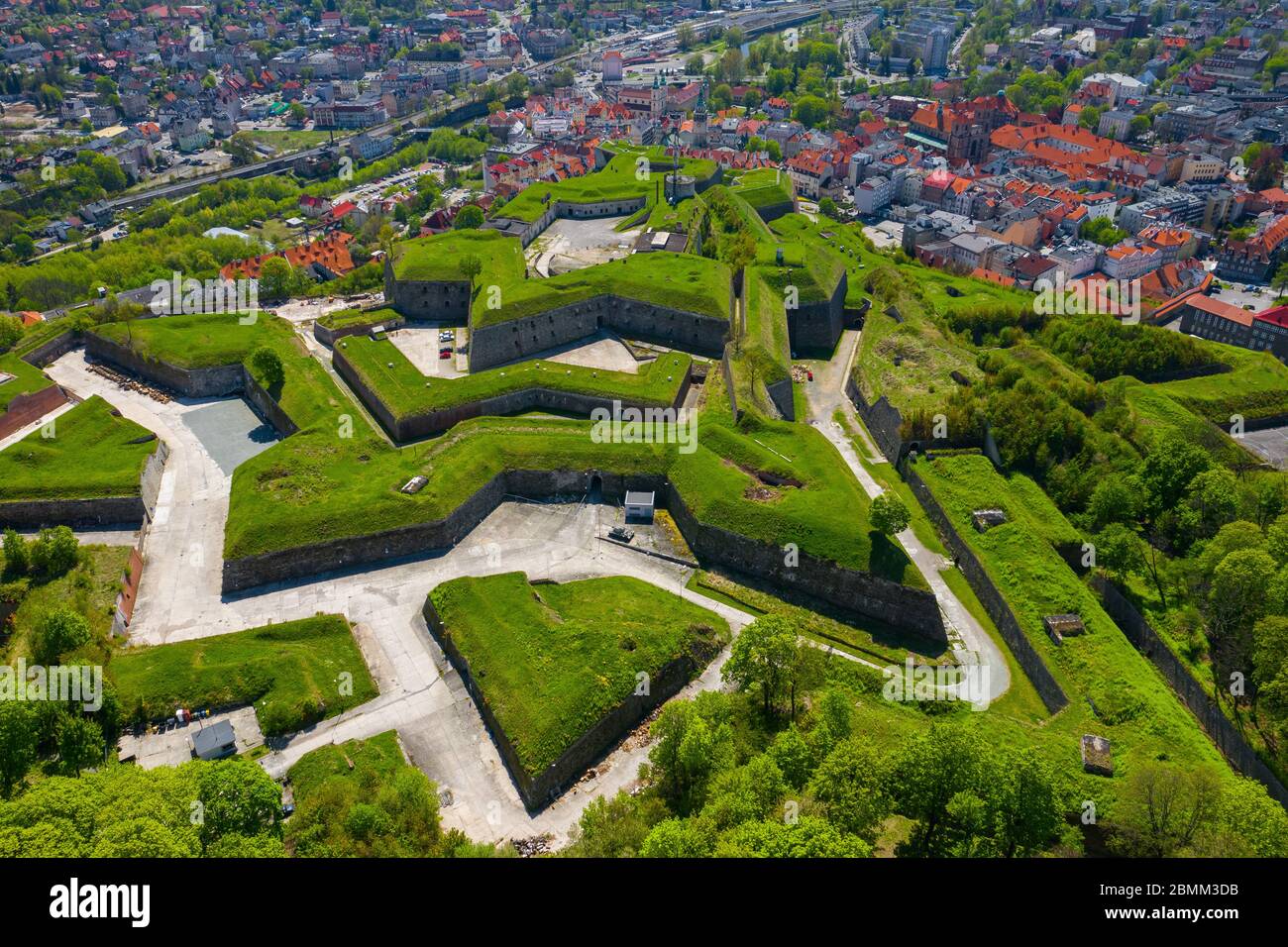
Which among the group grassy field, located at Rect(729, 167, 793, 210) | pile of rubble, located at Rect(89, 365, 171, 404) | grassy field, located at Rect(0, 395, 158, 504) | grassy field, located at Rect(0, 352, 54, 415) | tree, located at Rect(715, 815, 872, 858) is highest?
grassy field, located at Rect(729, 167, 793, 210)

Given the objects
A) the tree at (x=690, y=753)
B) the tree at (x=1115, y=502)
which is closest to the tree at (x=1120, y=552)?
the tree at (x=1115, y=502)

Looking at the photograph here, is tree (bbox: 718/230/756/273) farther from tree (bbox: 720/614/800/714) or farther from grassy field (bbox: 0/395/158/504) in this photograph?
grassy field (bbox: 0/395/158/504)

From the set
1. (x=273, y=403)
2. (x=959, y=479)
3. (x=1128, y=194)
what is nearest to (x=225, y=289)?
(x=273, y=403)

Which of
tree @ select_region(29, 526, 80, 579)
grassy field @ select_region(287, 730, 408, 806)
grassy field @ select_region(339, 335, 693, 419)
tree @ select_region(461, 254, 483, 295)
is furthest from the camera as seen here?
tree @ select_region(461, 254, 483, 295)

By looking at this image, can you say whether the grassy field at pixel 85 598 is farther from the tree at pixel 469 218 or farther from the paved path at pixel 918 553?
the tree at pixel 469 218

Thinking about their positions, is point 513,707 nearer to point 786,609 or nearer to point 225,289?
point 786,609

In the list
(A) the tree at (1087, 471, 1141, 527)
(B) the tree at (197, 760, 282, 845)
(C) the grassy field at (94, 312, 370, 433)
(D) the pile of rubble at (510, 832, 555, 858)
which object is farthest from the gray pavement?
(A) the tree at (1087, 471, 1141, 527)
